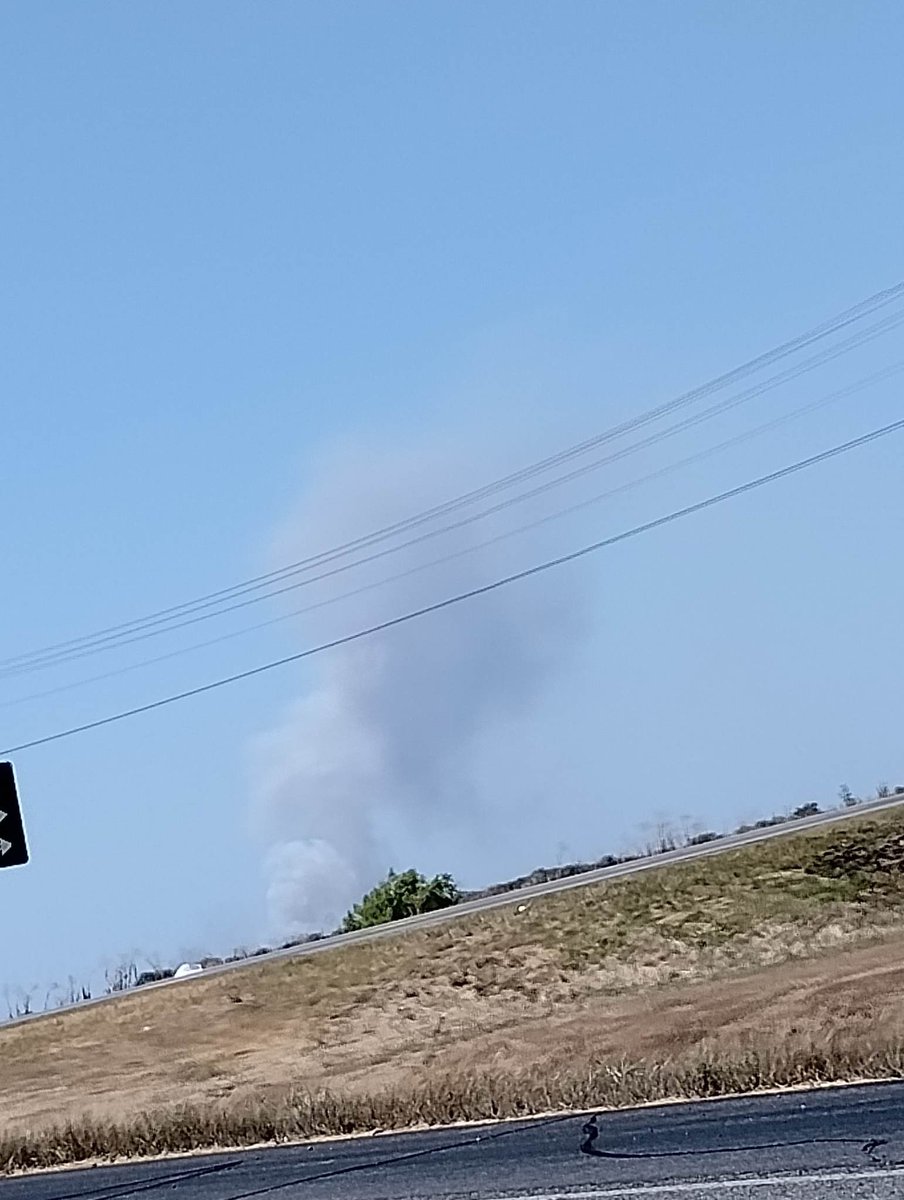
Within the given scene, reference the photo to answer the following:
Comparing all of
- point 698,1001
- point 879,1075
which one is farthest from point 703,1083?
point 698,1001

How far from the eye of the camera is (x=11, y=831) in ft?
62.6

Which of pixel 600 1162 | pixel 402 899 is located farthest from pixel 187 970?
pixel 600 1162

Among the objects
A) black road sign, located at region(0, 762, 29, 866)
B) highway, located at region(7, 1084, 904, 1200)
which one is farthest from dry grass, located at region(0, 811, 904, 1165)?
highway, located at region(7, 1084, 904, 1200)

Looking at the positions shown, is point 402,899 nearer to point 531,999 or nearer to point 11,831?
point 531,999

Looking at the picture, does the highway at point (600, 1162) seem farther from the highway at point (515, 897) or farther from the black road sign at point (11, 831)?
the highway at point (515, 897)

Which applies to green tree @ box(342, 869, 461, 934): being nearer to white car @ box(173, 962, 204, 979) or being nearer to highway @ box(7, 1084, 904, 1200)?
white car @ box(173, 962, 204, 979)

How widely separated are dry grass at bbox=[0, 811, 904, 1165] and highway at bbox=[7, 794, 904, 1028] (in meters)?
1.54

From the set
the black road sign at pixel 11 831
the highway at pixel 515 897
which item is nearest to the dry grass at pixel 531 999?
the highway at pixel 515 897

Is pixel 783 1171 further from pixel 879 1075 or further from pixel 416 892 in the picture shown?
pixel 416 892

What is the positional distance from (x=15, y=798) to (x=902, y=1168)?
38.1ft

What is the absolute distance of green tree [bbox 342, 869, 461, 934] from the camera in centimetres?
5519

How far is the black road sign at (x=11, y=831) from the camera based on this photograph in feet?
62.3

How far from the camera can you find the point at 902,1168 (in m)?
9.98

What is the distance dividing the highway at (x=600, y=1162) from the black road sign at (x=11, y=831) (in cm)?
405
